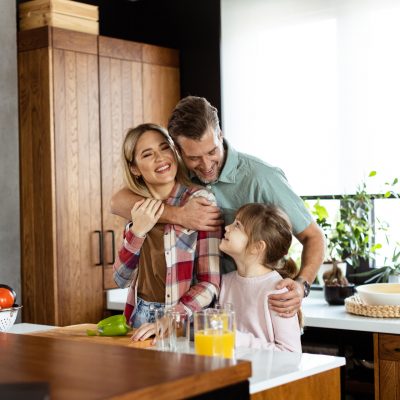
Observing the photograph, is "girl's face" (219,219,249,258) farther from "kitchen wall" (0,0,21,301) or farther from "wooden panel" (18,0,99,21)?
"wooden panel" (18,0,99,21)

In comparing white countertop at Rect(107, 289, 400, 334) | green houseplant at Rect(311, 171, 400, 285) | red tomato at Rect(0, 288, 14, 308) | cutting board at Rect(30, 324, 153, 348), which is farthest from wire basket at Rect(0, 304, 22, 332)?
green houseplant at Rect(311, 171, 400, 285)

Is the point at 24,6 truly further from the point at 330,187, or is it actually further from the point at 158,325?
the point at 158,325

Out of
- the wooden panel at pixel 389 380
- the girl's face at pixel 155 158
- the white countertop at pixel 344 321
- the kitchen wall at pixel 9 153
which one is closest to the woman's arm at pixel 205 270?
the girl's face at pixel 155 158

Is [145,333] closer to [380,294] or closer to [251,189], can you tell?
[251,189]

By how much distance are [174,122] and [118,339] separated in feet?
2.62

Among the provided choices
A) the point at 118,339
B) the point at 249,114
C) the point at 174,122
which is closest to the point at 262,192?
the point at 174,122

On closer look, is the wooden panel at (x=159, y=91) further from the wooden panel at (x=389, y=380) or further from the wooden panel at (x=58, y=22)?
the wooden panel at (x=389, y=380)

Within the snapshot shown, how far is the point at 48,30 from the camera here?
175 inches

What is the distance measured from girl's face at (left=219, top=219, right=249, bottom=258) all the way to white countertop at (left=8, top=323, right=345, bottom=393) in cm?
43

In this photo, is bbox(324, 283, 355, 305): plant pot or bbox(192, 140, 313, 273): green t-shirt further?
bbox(324, 283, 355, 305): plant pot

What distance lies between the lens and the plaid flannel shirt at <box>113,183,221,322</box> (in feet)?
9.10

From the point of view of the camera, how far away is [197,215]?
111 inches

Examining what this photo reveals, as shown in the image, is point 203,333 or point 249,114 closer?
point 203,333

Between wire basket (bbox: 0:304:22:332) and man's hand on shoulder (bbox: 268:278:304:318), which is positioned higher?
man's hand on shoulder (bbox: 268:278:304:318)
